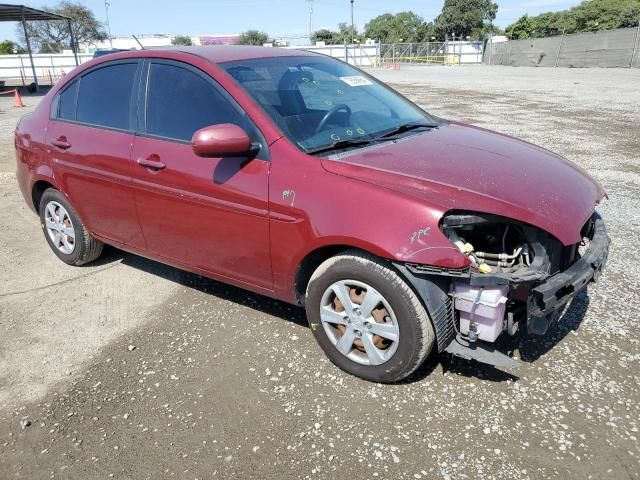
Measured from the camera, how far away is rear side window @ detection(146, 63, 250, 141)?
125 inches

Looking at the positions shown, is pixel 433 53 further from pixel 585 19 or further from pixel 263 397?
pixel 263 397

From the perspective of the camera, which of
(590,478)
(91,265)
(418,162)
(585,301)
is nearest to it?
(590,478)

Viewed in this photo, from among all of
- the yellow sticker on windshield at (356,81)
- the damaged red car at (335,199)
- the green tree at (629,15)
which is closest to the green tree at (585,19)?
the green tree at (629,15)

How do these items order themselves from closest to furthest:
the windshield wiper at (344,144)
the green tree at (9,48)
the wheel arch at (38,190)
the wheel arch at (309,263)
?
the wheel arch at (309,263) < the windshield wiper at (344,144) < the wheel arch at (38,190) < the green tree at (9,48)

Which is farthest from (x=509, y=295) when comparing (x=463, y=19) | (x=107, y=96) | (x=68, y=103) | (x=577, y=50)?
(x=463, y=19)

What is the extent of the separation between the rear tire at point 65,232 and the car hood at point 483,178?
259 cm

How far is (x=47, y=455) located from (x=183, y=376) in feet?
2.57

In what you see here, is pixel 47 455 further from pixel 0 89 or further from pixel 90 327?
pixel 0 89

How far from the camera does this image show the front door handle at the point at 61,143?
4082 millimetres

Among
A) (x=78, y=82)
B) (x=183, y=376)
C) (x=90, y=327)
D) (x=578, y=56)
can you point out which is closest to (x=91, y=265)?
(x=90, y=327)

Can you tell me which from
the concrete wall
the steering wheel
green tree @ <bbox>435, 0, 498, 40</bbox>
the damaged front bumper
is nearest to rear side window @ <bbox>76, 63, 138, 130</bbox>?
A: the steering wheel

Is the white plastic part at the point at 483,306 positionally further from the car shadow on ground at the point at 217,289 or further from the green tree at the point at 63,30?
the green tree at the point at 63,30

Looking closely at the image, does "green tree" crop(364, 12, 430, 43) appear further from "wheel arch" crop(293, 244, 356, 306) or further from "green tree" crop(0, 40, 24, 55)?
"wheel arch" crop(293, 244, 356, 306)

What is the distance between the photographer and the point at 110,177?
3734 mm
